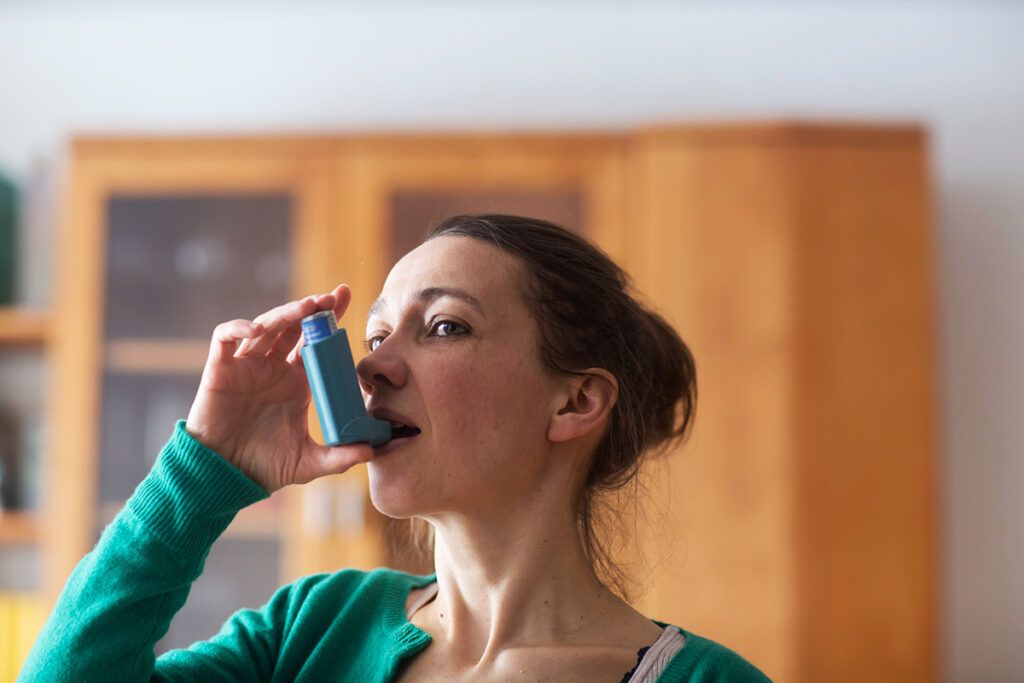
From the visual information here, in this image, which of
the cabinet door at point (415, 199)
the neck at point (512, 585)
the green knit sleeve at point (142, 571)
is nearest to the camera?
the green knit sleeve at point (142, 571)

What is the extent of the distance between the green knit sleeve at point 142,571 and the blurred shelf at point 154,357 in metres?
1.59

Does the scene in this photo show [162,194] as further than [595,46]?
No

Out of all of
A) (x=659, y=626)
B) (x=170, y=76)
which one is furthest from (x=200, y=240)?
(x=659, y=626)

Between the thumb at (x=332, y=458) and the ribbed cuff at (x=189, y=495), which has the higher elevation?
the thumb at (x=332, y=458)

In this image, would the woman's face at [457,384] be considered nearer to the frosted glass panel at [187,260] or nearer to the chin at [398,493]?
the chin at [398,493]

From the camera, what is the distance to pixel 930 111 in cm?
280

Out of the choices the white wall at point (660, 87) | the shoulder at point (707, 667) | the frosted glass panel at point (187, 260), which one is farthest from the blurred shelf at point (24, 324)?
the shoulder at point (707, 667)

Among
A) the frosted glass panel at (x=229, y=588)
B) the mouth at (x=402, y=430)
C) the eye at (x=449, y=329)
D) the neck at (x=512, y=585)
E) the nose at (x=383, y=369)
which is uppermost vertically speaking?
the eye at (x=449, y=329)

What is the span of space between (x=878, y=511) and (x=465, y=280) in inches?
59.5

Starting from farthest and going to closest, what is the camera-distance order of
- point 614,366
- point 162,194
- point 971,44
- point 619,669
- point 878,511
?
point 971,44
point 162,194
point 878,511
point 614,366
point 619,669

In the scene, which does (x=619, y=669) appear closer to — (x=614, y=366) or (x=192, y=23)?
(x=614, y=366)

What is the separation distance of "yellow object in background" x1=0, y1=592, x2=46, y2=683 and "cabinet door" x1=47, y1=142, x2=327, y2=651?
84mm

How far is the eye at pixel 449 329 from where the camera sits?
1.13m

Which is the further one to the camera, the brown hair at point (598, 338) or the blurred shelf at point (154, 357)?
the blurred shelf at point (154, 357)
